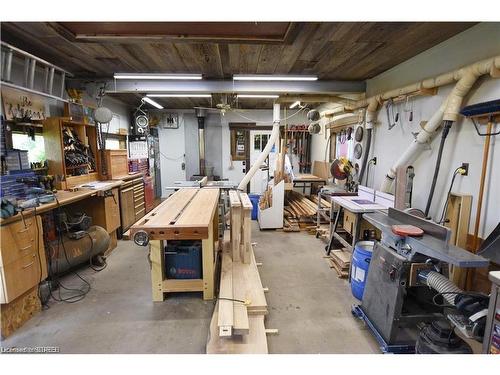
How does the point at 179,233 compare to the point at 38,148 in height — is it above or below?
below

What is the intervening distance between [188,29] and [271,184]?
117 inches

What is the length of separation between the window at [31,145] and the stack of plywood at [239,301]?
264cm

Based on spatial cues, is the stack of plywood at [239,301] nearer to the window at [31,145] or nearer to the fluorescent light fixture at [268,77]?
the fluorescent light fixture at [268,77]

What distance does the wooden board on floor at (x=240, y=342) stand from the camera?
183cm

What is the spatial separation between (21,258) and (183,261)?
1380 millimetres

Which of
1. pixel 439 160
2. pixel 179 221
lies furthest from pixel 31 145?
pixel 439 160

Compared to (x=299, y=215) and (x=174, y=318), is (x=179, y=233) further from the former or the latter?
(x=299, y=215)

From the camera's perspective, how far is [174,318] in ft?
7.68

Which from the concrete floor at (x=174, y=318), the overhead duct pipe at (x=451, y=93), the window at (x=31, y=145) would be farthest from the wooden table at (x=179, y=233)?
the overhead duct pipe at (x=451, y=93)

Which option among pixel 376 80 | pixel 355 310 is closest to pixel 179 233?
pixel 355 310

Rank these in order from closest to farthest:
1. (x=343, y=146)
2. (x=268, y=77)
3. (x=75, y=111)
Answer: (x=75, y=111) < (x=268, y=77) < (x=343, y=146)

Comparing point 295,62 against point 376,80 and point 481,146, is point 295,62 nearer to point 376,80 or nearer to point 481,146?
point 376,80

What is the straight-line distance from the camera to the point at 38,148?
3.39 metres

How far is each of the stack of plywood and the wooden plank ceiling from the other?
184cm
